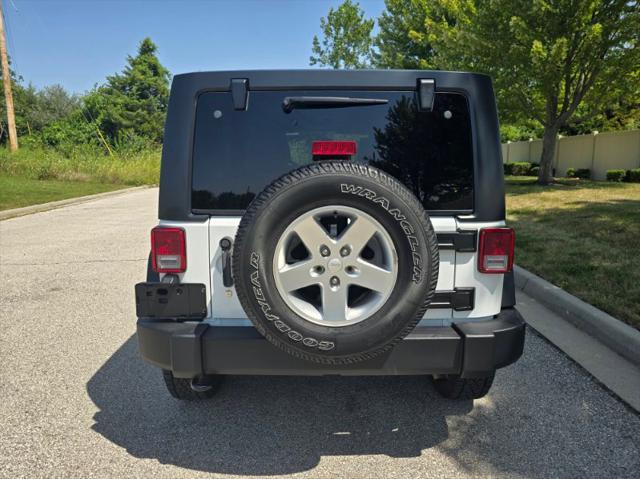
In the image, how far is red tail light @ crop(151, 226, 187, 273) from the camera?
8.16 ft

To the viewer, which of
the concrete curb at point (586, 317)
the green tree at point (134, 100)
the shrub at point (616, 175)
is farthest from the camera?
the green tree at point (134, 100)

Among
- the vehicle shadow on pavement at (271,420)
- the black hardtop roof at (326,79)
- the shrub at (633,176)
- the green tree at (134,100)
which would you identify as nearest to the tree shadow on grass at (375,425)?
the vehicle shadow on pavement at (271,420)

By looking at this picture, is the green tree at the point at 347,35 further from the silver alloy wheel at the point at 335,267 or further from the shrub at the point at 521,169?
the silver alloy wheel at the point at 335,267

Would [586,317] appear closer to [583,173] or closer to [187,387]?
[187,387]

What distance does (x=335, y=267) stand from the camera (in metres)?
2.19

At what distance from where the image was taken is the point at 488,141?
2.50m

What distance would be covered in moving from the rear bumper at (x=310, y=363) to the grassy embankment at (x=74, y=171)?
59.2ft

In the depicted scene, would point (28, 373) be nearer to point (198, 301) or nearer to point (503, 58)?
point (198, 301)

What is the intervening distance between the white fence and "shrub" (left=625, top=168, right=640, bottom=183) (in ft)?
5.18

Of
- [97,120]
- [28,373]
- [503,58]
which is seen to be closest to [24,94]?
[97,120]

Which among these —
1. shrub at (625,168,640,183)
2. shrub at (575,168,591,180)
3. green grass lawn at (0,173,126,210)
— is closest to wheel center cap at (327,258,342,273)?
green grass lawn at (0,173,126,210)

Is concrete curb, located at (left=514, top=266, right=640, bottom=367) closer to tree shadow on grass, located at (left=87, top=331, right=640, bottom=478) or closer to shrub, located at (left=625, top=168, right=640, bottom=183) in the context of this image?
tree shadow on grass, located at (left=87, top=331, right=640, bottom=478)

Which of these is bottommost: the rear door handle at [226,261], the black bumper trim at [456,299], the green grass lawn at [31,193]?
the green grass lawn at [31,193]

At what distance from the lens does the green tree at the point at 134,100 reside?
48562mm
